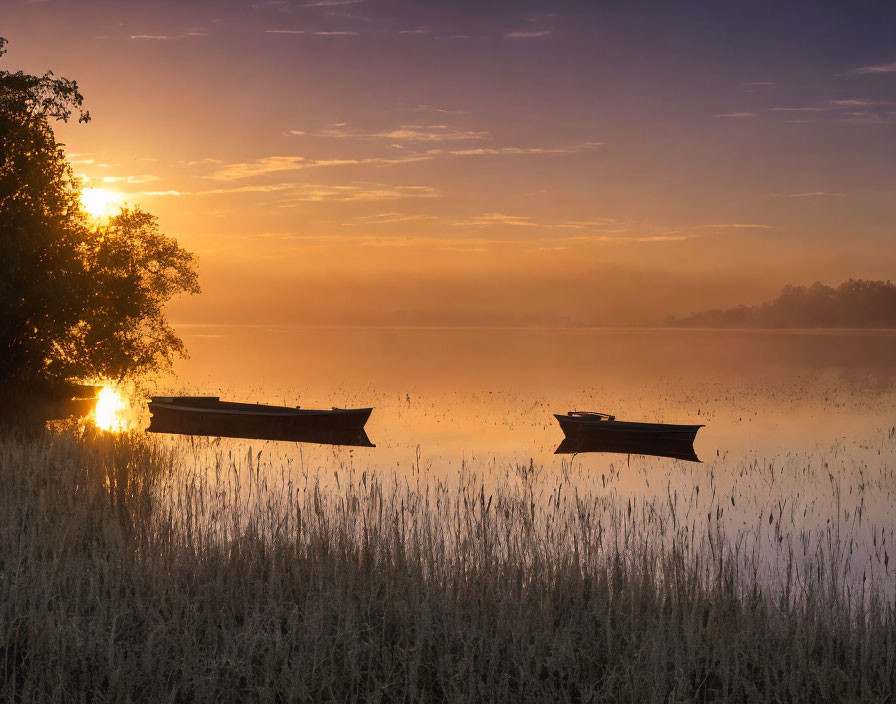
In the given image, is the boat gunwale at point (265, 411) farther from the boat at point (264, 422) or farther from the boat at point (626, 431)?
the boat at point (626, 431)

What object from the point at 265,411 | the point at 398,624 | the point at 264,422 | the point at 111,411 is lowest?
the point at 398,624

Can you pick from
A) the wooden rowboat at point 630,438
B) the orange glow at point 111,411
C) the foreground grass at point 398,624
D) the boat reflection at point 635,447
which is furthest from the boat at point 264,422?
the foreground grass at point 398,624

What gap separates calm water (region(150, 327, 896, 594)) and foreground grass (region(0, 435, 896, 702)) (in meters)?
3.14

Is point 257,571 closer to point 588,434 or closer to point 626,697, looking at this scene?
point 626,697

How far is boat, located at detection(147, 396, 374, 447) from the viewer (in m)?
32.9

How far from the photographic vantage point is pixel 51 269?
27812mm

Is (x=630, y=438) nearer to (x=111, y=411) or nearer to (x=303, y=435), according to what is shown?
(x=303, y=435)

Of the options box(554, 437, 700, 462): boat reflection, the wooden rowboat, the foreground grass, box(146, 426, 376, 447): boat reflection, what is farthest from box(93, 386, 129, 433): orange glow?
the foreground grass

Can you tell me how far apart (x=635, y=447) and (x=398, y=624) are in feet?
71.7

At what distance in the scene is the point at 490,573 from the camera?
39.4ft

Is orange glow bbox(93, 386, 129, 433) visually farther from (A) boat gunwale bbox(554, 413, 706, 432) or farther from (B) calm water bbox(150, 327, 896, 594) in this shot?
(A) boat gunwale bbox(554, 413, 706, 432)

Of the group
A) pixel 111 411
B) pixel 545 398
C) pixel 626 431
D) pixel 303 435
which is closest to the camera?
pixel 626 431

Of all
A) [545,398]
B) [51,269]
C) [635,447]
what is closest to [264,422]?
[51,269]

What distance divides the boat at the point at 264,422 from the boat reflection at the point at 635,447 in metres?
8.41
